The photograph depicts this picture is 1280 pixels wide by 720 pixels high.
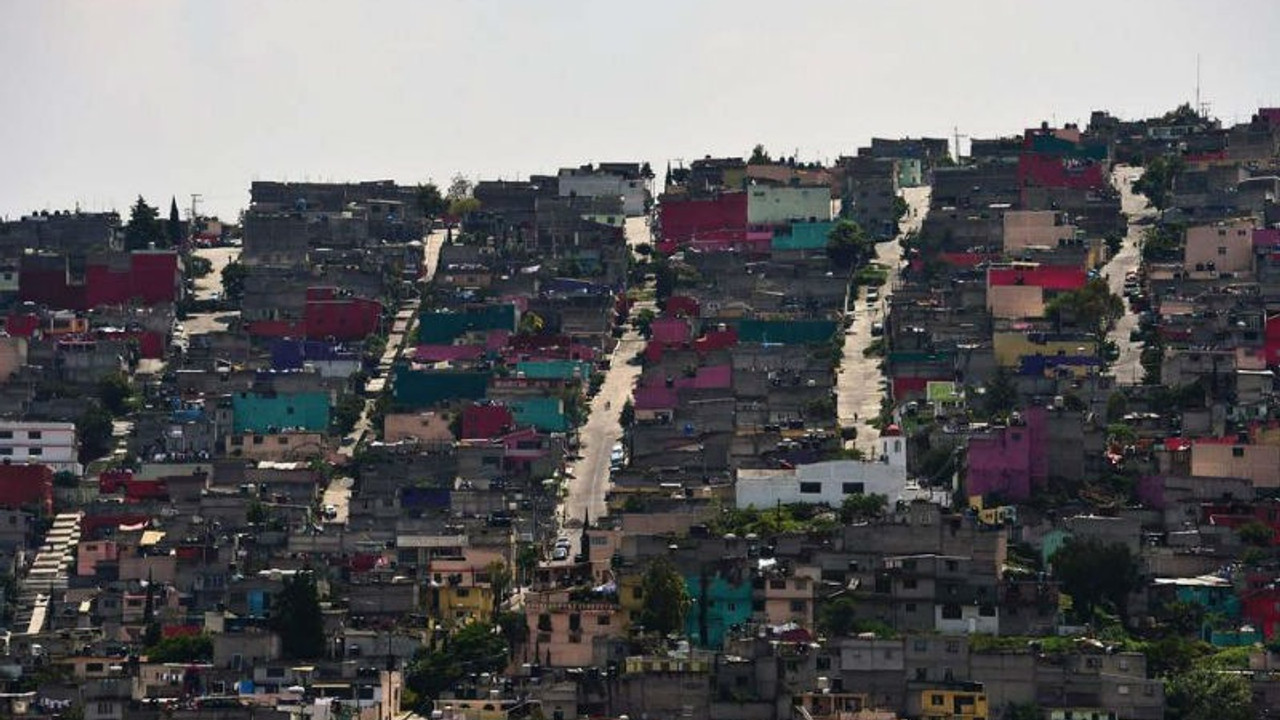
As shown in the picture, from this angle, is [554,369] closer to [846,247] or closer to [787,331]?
[787,331]

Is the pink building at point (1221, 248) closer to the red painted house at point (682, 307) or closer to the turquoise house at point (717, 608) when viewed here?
the red painted house at point (682, 307)

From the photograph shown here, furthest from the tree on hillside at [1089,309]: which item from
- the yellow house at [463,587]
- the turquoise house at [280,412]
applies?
the yellow house at [463,587]

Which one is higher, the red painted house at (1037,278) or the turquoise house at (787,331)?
the red painted house at (1037,278)

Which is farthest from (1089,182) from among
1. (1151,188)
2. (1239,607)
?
(1239,607)

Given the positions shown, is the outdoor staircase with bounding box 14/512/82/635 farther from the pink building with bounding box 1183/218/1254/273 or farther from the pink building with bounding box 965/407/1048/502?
the pink building with bounding box 1183/218/1254/273

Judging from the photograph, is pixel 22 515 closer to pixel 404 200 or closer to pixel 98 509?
pixel 98 509

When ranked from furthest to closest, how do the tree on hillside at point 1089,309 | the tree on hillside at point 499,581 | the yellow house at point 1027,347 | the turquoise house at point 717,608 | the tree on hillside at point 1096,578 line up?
the tree on hillside at point 1089,309
the yellow house at point 1027,347
the tree on hillside at point 499,581
the tree on hillside at point 1096,578
the turquoise house at point 717,608

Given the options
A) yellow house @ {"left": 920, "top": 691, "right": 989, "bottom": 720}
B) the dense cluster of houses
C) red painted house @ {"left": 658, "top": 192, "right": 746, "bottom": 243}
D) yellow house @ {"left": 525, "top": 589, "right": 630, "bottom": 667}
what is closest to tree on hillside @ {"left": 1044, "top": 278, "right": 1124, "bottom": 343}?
the dense cluster of houses
